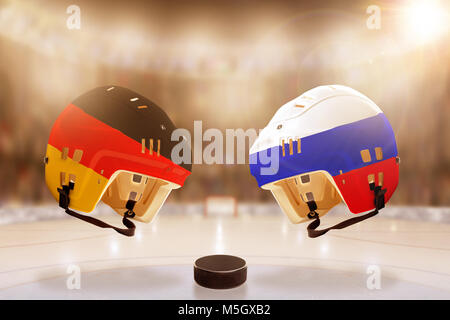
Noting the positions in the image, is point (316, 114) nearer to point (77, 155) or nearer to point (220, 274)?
point (220, 274)

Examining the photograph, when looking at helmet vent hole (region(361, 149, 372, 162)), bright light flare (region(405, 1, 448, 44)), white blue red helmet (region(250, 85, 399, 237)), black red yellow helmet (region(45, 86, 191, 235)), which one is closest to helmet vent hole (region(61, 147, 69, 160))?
black red yellow helmet (region(45, 86, 191, 235))

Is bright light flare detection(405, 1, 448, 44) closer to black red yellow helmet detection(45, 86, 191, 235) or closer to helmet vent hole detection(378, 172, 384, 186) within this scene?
helmet vent hole detection(378, 172, 384, 186)

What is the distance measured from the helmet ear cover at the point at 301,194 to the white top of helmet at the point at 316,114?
0.97 feet

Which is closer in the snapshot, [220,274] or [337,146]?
[220,274]

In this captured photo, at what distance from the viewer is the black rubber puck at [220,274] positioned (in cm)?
139

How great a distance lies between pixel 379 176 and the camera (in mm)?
1586

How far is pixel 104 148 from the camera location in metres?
1.58

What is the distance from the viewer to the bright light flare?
350 cm

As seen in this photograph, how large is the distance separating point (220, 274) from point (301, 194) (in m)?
0.71

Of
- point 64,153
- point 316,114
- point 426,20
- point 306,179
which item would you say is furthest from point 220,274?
point 426,20

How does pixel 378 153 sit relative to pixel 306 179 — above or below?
above

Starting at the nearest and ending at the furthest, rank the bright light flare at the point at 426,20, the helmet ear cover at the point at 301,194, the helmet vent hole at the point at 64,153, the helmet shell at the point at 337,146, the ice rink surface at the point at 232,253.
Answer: the ice rink surface at the point at 232,253 → the helmet shell at the point at 337,146 → the helmet vent hole at the point at 64,153 → the helmet ear cover at the point at 301,194 → the bright light flare at the point at 426,20

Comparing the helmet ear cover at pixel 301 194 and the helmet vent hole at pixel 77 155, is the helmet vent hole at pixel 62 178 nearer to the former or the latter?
the helmet vent hole at pixel 77 155

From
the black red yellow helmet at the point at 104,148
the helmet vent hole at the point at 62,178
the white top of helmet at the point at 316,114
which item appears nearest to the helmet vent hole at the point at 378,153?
the white top of helmet at the point at 316,114
